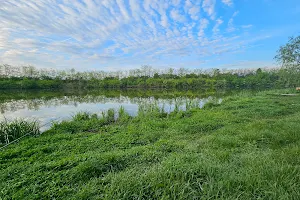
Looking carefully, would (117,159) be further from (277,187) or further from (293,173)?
(293,173)

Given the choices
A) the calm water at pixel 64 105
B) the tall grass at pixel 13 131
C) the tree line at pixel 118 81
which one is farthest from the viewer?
the tree line at pixel 118 81

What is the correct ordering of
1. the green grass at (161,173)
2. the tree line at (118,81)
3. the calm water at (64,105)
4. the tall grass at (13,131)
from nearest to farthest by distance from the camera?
the green grass at (161,173) < the tall grass at (13,131) < the calm water at (64,105) < the tree line at (118,81)

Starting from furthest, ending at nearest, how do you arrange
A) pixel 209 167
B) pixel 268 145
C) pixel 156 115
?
pixel 156 115, pixel 268 145, pixel 209 167

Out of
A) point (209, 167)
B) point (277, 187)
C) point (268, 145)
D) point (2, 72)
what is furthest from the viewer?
point (2, 72)

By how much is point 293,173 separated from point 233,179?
0.88 m

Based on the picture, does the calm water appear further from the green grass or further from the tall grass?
the green grass

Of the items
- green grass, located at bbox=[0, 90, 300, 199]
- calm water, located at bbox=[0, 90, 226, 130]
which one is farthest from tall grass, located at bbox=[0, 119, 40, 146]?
green grass, located at bbox=[0, 90, 300, 199]

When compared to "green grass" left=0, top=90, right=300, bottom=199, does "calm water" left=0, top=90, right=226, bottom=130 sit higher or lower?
lower

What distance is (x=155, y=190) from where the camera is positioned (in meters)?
2.01

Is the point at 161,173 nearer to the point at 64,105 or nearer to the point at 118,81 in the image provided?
the point at 64,105

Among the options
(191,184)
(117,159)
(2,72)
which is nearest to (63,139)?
(117,159)

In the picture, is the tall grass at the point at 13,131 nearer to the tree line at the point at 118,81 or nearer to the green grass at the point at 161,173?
the green grass at the point at 161,173

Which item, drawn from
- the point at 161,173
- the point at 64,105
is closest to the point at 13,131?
the point at 161,173

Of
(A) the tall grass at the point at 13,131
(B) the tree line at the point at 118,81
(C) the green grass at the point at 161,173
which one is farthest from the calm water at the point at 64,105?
(B) the tree line at the point at 118,81
